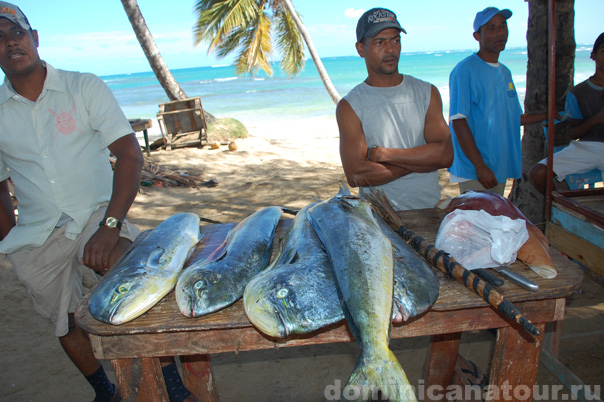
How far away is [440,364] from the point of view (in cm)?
271

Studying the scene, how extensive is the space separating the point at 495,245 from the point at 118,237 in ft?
6.46

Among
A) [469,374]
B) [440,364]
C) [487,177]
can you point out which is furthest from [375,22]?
[469,374]

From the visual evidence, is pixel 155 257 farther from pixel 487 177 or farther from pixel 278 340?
pixel 487 177

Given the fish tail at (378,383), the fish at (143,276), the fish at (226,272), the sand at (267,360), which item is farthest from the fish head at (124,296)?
the sand at (267,360)

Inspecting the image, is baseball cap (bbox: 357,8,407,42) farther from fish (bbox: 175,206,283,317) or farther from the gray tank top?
fish (bbox: 175,206,283,317)

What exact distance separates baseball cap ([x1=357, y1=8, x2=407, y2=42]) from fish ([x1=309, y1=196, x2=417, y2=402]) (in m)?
1.28

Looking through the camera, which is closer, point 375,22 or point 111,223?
point 111,223

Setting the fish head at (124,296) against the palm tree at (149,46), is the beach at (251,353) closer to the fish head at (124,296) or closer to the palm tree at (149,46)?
the fish head at (124,296)

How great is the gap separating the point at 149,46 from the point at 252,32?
6050 millimetres

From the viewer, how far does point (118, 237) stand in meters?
Result: 2.37

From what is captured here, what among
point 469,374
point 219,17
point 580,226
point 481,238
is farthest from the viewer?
point 219,17

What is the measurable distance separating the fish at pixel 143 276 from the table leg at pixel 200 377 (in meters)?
0.88

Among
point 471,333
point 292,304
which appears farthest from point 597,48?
point 292,304

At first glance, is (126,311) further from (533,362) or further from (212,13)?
(212,13)
